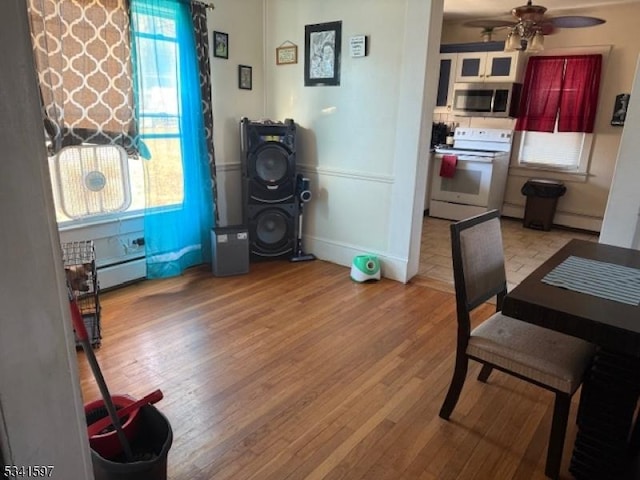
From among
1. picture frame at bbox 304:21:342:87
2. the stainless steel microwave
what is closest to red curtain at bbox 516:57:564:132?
the stainless steel microwave

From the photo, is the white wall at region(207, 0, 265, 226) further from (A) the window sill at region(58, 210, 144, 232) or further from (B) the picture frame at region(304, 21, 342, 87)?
(A) the window sill at region(58, 210, 144, 232)

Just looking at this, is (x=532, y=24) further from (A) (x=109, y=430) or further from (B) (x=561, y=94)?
(A) (x=109, y=430)

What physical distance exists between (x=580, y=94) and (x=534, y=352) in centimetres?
442

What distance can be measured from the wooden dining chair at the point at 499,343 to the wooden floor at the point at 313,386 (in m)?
0.21

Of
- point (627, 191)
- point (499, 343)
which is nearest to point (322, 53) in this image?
point (627, 191)

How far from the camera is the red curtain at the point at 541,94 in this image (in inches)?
198

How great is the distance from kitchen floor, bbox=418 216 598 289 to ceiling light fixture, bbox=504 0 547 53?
182 cm

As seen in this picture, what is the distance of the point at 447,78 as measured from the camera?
5.53 metres

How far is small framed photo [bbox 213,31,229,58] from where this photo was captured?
3.42m

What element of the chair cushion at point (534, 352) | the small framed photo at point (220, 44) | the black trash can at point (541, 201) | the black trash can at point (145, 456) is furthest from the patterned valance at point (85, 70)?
the black trash can at point (541, 201)

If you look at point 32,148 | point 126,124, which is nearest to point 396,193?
point 126,124

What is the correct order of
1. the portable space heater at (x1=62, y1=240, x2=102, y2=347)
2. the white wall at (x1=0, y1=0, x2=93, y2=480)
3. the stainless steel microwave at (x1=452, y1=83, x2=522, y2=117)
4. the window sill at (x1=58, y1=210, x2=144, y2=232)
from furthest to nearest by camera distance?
the stainless steel microwave at (x1=452, y1=83, x2=522, y2=117) < the window sill at (x1=58, y1=210, x2=144, y2=232) < the portable space heater at (x1=62, y1=240, x2=102, y2=347) < the white wall at (x1=0, y1=0, x2=93, y2=480)

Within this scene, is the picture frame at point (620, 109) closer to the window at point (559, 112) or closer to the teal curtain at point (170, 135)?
the window at point (559, 112)

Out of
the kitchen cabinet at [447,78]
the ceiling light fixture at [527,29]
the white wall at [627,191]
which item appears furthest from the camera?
the kitchen cabinet at [447,78]
